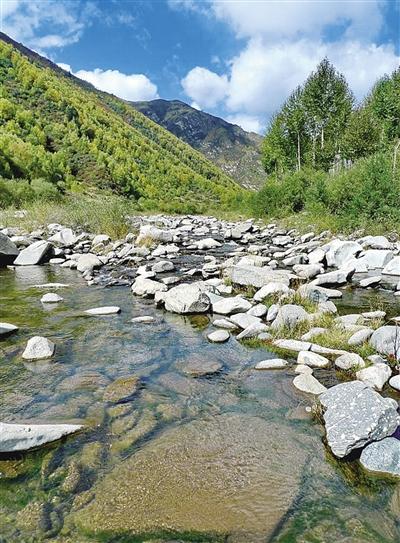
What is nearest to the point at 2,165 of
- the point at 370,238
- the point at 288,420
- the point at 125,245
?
the point at 125,245

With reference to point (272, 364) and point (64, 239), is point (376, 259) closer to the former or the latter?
point (272, 364)

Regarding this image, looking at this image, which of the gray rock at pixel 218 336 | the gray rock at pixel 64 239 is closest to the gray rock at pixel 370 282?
the gray rock at pixel 218 336

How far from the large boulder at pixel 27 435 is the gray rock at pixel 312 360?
2.88m

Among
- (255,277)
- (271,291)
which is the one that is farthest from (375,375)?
(255,277)

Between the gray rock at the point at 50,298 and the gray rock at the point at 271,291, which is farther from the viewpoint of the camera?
the gray rock at the point at 50,298

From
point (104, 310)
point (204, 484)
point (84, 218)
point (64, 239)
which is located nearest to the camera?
point (204, 484)

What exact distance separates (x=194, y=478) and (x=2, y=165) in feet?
117

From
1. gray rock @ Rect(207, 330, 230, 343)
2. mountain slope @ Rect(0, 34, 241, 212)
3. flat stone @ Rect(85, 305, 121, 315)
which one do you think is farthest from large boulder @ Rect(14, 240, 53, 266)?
mountain slope @ Rect(0, 34, 241, 212)

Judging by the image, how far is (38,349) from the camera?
537cm

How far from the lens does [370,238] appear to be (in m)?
13.5

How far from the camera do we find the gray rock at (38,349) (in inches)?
209

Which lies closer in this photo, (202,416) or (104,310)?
(202,416)

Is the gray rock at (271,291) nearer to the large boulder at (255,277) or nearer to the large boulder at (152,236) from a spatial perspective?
the large boulder at (255,277)

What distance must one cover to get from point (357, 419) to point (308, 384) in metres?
1.03
